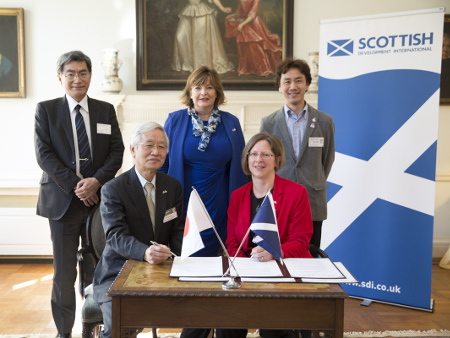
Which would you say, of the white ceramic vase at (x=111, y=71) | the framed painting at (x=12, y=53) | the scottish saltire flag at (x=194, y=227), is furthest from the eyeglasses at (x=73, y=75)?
the framed painting at (x=12, y=53)

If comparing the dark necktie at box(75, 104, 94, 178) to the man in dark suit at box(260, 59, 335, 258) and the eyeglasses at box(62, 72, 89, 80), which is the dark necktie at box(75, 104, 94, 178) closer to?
the eyeglasses at box(62, 72, 89, 80)

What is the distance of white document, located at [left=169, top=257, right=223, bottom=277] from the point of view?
1.87 meters

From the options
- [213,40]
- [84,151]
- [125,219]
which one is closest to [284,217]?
[125,219]

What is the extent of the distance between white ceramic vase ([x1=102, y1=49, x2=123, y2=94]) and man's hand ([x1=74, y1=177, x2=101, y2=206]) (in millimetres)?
2335

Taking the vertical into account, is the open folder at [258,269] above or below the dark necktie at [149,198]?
below

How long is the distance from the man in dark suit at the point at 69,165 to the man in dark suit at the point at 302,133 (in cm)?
112

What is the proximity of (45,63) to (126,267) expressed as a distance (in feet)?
12.8

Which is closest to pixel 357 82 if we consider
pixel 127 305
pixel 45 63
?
pixel 127 305

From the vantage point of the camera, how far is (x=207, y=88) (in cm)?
279

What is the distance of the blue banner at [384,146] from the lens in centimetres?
363

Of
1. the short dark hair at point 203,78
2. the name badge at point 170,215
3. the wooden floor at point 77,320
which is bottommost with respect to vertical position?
the wooden floor at point 77,320

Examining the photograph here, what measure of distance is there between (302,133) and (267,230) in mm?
1400

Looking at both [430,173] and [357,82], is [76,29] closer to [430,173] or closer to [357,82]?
[357,82]

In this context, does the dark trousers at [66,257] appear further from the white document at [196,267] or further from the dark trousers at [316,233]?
A: the dark trousers at [316,233]
